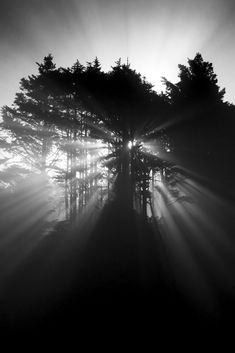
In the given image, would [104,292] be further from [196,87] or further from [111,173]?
[196,87]

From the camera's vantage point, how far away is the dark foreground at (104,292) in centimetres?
709

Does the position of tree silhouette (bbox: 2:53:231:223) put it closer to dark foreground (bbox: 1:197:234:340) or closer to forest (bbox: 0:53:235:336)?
forest (bbox: 0:53:235:336)

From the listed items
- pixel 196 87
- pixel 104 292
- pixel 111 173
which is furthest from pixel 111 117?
pixel 104 292

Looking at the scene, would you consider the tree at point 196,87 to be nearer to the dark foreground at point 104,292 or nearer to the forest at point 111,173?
the forest at point 111,173

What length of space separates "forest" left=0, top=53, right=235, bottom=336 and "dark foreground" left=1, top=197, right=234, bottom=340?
9 cm

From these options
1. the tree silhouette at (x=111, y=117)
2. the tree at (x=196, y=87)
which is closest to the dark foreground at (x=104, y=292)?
the tree silhouette at (x=111, y=117)

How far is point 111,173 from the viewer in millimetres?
19562

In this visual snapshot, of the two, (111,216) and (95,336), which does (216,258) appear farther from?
(95,336)

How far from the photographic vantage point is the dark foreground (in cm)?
709

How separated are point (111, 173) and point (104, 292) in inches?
455

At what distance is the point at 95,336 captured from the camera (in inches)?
261

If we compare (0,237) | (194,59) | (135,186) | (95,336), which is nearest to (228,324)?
(95,336)

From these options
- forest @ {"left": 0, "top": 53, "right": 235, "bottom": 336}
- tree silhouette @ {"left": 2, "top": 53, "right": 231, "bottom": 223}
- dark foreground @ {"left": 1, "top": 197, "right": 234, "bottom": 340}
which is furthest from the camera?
tree silhouette @ {"left": 2, "top": 53, "right": 231, "bottom": 223}

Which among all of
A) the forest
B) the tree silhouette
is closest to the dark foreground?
the forest
